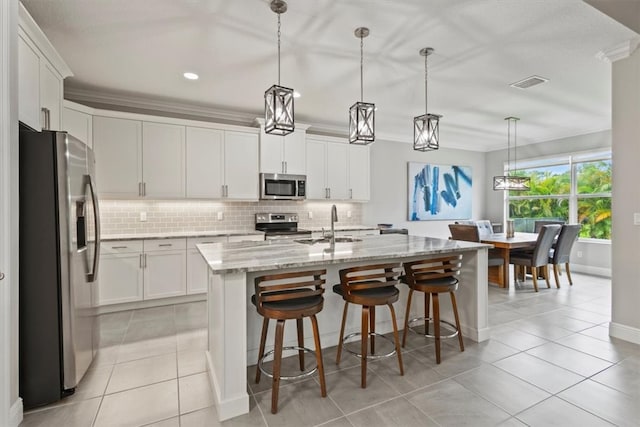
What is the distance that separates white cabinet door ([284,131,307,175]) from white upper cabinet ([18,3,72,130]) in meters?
2.77

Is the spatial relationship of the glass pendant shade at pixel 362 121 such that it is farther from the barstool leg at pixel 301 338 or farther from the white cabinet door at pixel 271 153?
the white cabinet door at pixel 271 153

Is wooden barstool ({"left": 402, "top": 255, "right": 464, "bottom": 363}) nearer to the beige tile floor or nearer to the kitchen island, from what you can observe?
the kitchen island

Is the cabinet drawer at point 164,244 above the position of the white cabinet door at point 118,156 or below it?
below

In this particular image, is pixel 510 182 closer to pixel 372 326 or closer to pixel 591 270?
pixel 591 270

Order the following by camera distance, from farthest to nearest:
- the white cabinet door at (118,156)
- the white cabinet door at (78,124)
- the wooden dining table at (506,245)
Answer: the wooden dining table at (506,245) → the white cabinet door at (118,156) → the white cabinet door at (78,124)

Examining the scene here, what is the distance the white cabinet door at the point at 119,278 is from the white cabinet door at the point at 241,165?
4.89 ft

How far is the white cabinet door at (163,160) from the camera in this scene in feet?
13.6

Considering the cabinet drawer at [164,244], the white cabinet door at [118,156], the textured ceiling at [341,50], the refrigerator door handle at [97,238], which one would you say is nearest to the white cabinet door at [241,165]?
the textured ceiling at [341,50]

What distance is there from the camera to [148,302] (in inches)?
158

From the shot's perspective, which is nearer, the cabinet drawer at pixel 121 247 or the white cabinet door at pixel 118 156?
the cabinet drawer at pixel 121 247

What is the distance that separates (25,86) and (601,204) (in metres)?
8.15

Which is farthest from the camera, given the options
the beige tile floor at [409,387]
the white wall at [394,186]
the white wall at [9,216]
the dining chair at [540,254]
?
the white wall at [394,186]

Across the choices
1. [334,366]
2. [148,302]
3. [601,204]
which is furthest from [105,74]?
[601,204]

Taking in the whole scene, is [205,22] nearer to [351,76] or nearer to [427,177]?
[351,76]
